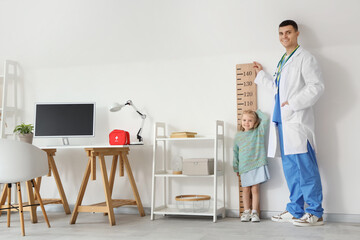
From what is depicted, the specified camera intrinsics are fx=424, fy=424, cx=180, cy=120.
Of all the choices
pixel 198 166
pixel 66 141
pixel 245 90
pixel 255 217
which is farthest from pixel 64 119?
pixel 255 217

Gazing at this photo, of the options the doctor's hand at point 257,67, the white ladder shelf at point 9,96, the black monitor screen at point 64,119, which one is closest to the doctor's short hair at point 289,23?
the doctor's hand at point 257,67

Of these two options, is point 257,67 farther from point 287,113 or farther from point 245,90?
point 287,113

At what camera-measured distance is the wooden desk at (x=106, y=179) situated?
3.47 meters

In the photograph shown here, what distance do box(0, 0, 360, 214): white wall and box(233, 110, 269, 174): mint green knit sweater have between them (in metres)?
0.18

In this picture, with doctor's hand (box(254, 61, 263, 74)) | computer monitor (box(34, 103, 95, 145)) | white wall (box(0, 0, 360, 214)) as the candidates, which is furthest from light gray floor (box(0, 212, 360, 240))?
doctor's hand (box(254, 61, 263, 74))

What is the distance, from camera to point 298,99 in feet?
10.7

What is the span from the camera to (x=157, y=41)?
3.91m

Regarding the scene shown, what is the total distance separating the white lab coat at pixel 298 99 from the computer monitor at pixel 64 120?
67.4 inches

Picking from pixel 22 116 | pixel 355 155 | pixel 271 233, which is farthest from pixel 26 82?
pixel 355 155

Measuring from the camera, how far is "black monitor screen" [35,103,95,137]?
4.00m

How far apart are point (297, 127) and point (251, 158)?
1.55 feet

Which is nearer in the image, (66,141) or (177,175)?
(177,175)

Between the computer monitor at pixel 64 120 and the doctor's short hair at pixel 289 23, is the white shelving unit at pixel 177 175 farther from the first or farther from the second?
the doctor's short hair at pixel 289 23

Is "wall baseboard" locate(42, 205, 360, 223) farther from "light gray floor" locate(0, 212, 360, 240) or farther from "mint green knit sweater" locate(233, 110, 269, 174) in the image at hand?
"mint green knit sweater" locate(233, 110, 269, 174)
